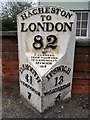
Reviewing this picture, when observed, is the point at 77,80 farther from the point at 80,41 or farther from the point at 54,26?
the point at 54,26

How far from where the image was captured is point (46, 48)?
7.52 feet

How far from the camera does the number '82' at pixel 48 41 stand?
2264mm

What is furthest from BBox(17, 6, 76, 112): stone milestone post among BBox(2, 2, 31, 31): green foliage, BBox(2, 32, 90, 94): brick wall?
BBox(2, 2, 31, 31): green foliage

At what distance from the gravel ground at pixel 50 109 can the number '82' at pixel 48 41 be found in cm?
84

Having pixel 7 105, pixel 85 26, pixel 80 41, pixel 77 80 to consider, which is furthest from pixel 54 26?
pixel 85 26

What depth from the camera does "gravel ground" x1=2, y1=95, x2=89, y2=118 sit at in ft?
7.23

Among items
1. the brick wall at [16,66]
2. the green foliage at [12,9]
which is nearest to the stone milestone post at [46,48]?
the brick wall at [16,66]

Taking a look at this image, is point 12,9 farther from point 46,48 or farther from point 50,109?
point 50,109

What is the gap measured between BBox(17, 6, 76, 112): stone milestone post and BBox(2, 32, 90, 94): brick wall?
9.5 inches

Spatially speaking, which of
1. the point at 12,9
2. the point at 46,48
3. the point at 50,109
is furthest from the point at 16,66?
the point at 12,9

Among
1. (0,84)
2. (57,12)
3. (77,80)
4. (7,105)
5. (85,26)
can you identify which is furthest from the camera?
(85,26)

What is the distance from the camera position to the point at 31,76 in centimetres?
231

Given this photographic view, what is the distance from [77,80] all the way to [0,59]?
1284 mm

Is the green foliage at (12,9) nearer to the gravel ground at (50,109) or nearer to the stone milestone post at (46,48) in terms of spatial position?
the stone milestone post at (46,48)
